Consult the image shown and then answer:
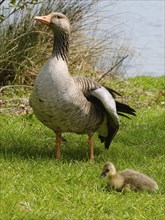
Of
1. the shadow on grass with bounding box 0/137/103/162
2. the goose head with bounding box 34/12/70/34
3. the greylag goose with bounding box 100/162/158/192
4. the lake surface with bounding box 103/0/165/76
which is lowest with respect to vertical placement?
the lake surface with bounding box 103/0/165/76

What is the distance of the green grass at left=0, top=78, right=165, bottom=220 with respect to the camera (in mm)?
5285

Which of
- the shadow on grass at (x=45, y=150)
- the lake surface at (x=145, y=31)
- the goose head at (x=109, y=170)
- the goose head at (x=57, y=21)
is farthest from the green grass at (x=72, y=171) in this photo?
the lake surface at (x=145, y=31)

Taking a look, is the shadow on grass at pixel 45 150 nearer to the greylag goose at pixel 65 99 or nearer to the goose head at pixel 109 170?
the greylag goose at pixel 65 99

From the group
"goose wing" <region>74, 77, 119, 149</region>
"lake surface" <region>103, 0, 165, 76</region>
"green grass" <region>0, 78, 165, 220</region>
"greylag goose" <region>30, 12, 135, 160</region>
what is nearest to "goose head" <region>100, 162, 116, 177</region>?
"green grass" <region>0, 78, 165, 220</region>

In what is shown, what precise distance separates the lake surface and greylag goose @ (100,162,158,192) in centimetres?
700

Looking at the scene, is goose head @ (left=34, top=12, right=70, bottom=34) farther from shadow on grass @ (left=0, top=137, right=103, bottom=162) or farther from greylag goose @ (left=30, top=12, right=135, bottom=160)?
shadow on grass @ (left=0, top=137, right=103, bottom=162)

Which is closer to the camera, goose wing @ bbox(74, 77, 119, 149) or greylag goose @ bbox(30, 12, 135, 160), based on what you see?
greylag goose @ bbox(30, 12, 135, 160)

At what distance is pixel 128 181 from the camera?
5840 mm

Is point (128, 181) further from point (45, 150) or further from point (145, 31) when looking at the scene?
point (145, 31)

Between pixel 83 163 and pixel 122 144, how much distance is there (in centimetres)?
119

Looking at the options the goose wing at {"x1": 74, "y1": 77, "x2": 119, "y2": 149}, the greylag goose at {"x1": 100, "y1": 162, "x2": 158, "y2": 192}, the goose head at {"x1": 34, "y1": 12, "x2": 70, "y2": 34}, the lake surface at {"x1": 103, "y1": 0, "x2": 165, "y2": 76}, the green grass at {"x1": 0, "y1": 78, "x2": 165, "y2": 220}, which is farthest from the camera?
the lake surface at {"x1": 103, "y1": 0, "x2": 165, "y2": 76}

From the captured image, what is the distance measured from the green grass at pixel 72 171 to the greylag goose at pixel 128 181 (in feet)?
0.21

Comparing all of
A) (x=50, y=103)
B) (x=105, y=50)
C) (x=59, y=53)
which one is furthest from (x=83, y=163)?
(x=105, y=50)

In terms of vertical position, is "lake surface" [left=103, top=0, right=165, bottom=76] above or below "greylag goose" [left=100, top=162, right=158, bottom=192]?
below
